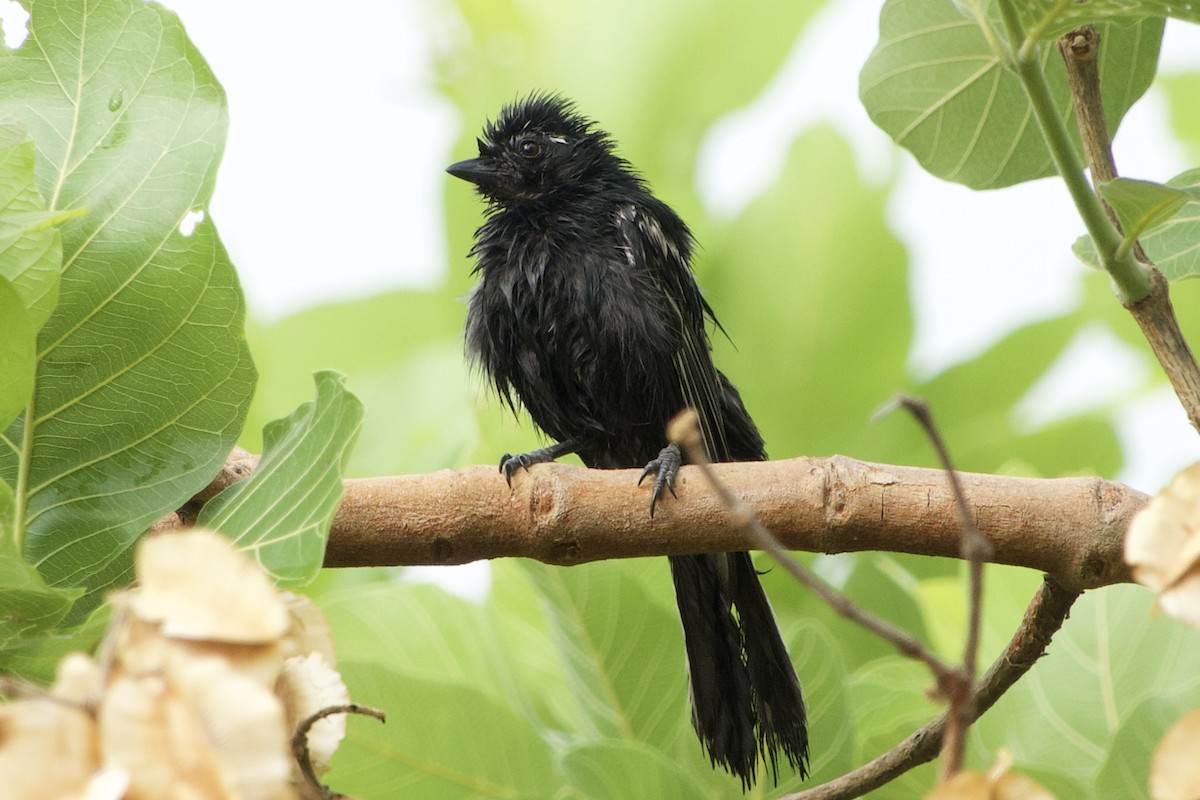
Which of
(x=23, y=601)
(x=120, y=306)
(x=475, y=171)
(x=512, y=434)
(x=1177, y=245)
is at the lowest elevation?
(x=512, y=434)

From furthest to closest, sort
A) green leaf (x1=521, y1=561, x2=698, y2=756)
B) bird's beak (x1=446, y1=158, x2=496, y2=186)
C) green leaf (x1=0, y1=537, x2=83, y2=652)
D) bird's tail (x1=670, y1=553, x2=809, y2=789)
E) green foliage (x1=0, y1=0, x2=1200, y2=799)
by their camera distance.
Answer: bird's beak (x1=446, y1=158, x2=496, y2=186)
bird's tail (x1=670, y1=553, x2=809, y2=789)
green leaf (x1=521, y1=561, x2=698, y2=756)
green foliage (x1=0, y1=0, x2=1200, y2=799)
green leaf (x1=0, y1=537, x2=83, y2=652)

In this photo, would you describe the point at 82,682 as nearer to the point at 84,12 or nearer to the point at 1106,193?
the point at 84,12

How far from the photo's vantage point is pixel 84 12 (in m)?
1.46

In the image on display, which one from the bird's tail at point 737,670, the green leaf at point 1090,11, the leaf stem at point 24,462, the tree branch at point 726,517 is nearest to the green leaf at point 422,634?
the tree branch at point 726,517

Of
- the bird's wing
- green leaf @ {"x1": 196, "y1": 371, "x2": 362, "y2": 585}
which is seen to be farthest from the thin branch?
the bird's wing

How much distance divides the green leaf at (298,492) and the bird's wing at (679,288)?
1.81 metres

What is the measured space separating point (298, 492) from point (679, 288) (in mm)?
2121

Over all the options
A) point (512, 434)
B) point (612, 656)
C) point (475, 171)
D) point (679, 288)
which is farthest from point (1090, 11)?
point (475, 171)

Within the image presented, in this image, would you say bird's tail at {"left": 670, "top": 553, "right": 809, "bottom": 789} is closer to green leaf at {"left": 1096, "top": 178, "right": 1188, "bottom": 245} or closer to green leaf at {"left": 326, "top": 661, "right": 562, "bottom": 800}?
green leaf at {"left": 326, "top": 661, "right": 562, "bottom": 800}

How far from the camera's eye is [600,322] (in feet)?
10.7

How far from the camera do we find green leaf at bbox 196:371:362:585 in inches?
Answer: 45.8

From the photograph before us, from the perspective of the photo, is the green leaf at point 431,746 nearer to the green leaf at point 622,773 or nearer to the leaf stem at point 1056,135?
the green leaf at point 622,773

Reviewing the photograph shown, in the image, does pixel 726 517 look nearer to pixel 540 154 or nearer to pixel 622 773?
pixel 622 773

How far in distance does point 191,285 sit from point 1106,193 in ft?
3.48
